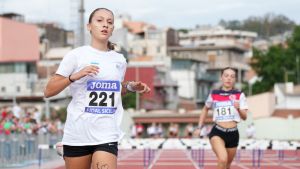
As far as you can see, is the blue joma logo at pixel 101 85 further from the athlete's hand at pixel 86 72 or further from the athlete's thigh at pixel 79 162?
the athlete's thigh at pixel 79 162

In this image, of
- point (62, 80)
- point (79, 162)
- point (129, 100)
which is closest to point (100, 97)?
point (62, 80)

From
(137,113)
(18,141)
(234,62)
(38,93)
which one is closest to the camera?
(18,141)

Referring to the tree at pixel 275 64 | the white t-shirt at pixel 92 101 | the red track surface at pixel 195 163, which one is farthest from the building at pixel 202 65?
the white t-shirt at pixel 92 101

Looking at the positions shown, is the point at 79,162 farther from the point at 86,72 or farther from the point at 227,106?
the point at 227,106

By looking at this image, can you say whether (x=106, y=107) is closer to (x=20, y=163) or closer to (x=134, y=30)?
(x=20, y=163)

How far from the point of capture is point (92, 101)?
6645mm

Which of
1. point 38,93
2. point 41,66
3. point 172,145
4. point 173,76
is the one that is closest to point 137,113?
point 38,93

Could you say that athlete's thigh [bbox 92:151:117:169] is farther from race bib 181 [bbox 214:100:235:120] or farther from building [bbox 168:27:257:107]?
building [bbox 168:27:257:107]

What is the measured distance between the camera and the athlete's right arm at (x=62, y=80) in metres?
6.36

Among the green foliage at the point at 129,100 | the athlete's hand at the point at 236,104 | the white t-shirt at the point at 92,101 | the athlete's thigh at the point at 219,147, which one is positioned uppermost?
the white t-shirt at the point at 92,101

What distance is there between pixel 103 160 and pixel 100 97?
1.82 ft

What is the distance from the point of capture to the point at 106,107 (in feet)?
21.8

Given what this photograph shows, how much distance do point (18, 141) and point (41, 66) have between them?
6644 centimetres

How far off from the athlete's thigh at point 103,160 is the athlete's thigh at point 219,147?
5058 millimetres
